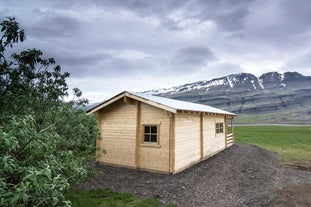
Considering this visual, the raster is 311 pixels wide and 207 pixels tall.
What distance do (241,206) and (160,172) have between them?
4857mm

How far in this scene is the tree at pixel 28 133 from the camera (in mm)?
2680

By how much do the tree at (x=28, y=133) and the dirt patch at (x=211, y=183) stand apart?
3962mm

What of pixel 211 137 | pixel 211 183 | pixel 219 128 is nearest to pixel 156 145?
pixel 211 183

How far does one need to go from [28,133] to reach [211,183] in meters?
8.55

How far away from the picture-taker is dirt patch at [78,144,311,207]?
8000 mm

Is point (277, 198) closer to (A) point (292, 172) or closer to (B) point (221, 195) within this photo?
(B) point (221, 195)

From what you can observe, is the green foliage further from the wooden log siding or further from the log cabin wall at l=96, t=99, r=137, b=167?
the log cabin wall at l=96, t=99, r=137, b=167

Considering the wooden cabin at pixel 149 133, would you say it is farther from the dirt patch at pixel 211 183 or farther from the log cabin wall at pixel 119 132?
the dirt patch at pixel 211 183

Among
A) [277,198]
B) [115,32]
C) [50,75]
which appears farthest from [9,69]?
[115,32]

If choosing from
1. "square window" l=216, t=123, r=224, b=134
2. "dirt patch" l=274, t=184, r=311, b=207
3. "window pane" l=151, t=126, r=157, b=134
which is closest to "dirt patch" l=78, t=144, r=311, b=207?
"dirt patch" l=274, t=184, r=311, b=207

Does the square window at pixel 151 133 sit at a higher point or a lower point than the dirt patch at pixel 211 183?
higher

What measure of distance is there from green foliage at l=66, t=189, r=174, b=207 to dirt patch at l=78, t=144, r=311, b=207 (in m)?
0.55

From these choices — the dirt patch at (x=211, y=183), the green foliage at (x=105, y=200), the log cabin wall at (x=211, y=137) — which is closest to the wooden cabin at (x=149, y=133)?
the dirt patch at (x=211, y=183)

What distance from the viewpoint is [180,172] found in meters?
11.5
